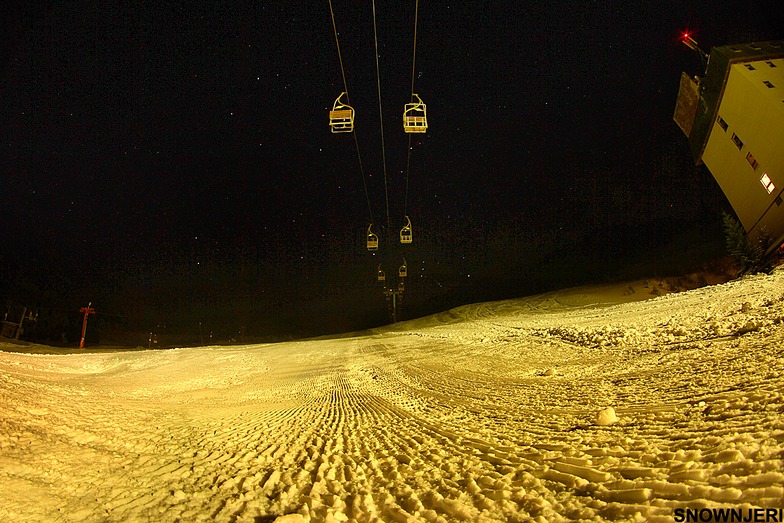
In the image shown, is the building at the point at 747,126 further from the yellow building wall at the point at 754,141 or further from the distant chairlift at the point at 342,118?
the distant chairlift at the point at 342,118

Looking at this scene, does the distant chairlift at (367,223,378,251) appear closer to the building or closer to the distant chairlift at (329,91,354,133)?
the distant chairlift at (329,91,354,133)

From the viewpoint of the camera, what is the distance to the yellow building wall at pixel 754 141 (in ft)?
67.4

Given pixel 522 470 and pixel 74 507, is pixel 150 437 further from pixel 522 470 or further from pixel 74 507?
pixel 522 470

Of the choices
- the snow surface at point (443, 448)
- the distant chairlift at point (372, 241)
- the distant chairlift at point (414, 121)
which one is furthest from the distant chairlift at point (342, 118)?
the distant chairlift at point (372, 241)

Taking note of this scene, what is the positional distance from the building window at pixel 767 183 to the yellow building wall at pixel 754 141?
19cm

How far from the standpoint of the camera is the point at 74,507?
2.55m

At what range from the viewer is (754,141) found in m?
22.0

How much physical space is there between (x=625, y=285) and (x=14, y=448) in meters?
40.8

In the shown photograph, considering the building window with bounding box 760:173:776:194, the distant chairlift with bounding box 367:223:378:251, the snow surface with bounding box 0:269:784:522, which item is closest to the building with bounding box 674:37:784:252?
the building window with bounding box 760:173:776:194

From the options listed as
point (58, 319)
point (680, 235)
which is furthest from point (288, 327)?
point (680, 235)

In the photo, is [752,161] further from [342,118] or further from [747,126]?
[342,118]

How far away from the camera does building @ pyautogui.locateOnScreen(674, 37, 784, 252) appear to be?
819 inches

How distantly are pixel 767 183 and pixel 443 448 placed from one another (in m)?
29.4

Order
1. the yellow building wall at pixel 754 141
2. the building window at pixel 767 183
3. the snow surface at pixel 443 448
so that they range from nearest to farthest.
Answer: the snow surface at pixel 443 448 < the yellow building wall at pixel 754 141 < the building window at pixel 767 183
